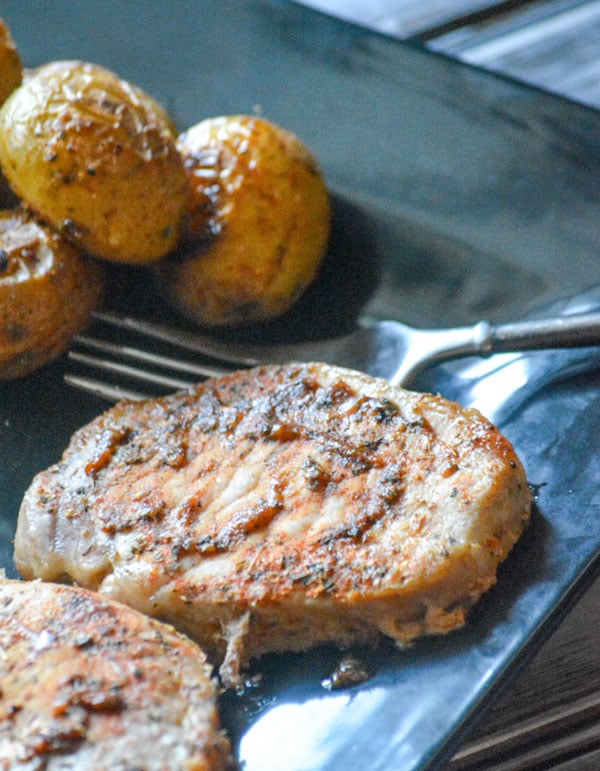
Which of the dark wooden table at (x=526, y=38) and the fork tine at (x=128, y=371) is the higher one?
the dark wooden table at (x=526, y=38)

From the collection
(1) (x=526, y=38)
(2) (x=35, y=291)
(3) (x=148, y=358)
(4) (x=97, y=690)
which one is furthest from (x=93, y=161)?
(1) (x=526, y=38)

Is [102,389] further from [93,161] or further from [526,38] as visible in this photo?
[526,38]

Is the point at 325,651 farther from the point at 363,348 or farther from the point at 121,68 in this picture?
the point at 121,68

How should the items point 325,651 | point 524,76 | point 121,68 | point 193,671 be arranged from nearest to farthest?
point 193,671, point 325,651, point 121,68, point 524,76

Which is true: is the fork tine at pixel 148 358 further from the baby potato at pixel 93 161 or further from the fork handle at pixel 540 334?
the fork handle at pixel 540 334

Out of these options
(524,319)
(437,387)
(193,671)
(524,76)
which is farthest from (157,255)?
(524,76)

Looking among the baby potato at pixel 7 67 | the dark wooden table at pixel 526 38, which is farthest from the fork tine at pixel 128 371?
the dark wooden table at pixel 526 38

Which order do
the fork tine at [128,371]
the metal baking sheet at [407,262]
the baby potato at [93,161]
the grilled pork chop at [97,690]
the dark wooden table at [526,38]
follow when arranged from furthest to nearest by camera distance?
1. the fork tine at [128,371]
2. the baby potato at [93,161]
3. the dark wooden table at [526,38]
4. the metal baking sheet at [407,262]
5. the grilled pork chop at [97,690]
